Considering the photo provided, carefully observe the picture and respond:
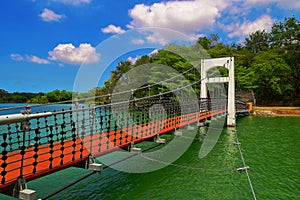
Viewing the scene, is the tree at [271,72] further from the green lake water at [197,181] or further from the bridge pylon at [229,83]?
the green lake water at [197,181]

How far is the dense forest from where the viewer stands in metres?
16.9

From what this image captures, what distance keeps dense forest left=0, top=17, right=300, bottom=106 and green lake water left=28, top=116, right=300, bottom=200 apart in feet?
34.6

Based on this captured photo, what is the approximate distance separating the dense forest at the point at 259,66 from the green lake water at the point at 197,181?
10531 mm

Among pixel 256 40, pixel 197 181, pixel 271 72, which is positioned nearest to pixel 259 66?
pixel 271 72

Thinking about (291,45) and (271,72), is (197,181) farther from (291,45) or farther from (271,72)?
(291,45)

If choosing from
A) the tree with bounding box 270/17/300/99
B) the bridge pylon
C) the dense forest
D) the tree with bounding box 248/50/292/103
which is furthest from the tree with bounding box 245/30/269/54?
the bridge pylon

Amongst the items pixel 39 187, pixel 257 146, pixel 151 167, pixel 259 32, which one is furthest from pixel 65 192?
pixel 259 32

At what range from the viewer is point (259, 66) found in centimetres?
1906

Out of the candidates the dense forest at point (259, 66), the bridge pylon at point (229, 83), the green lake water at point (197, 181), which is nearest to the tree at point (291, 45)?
the dense forest at point (259, 66)

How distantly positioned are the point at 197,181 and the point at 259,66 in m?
17.6

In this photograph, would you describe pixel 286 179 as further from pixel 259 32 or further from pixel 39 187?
pixel 259 32

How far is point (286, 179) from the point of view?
3.96 m

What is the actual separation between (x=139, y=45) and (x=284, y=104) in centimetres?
2002

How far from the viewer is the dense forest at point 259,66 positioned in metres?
16.9
